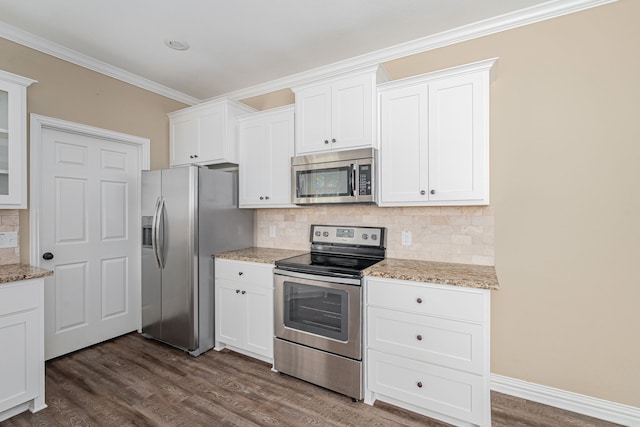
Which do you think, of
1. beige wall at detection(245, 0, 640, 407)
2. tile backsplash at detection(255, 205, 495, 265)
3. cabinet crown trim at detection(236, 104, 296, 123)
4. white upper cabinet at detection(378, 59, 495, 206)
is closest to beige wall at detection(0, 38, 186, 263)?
cabinet crown trim at detection(236, 104, 296, 123)

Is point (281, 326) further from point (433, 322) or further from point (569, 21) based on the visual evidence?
point (569, 21)

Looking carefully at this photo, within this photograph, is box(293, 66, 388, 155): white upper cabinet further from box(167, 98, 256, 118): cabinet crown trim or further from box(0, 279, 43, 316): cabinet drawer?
box(0, 279, 43, 316): cabinet drawer

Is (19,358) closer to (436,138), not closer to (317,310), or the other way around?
(317,310)

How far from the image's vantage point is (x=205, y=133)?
325 cm

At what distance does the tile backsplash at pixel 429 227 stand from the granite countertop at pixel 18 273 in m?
2.05

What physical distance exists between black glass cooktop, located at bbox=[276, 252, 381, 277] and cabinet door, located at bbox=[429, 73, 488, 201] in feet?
2.51

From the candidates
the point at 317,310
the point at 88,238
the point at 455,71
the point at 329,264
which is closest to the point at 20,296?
the point at 88,238

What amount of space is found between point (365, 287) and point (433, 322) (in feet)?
1.57

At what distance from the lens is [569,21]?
6.85 ft

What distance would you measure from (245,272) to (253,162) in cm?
110

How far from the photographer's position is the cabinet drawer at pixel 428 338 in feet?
5.95

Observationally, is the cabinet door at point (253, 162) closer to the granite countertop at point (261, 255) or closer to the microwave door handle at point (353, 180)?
the granite countertop at point (261, 255)

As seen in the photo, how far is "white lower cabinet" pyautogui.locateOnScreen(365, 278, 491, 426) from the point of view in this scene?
5.91 feet

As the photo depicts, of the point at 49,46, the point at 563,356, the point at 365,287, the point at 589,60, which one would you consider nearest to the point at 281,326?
the point at 365,287
